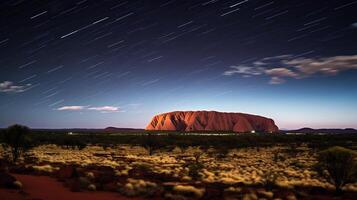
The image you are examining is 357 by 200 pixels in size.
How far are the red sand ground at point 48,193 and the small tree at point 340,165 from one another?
1138 cm

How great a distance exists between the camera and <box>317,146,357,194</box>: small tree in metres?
19.2

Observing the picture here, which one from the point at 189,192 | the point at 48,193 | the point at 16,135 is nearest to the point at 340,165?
the point at 189,192

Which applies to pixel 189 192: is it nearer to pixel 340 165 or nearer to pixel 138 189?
pixel 138 189

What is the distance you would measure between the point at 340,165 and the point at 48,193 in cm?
1506

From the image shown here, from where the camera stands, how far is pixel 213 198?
1670cm

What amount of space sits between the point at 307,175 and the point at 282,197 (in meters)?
10.3

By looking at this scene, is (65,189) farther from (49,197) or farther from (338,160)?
(338,160)

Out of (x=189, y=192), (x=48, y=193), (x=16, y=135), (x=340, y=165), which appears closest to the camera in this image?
(x=48, y=193)

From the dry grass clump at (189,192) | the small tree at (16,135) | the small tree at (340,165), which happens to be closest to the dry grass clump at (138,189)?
the dry grass clump at (189,192)

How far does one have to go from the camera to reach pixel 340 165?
19281 mm

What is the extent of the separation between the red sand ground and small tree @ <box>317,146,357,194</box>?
448 inches

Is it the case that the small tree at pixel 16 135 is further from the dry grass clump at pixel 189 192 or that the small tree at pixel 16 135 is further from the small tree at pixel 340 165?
the small tree at pixel 340 165

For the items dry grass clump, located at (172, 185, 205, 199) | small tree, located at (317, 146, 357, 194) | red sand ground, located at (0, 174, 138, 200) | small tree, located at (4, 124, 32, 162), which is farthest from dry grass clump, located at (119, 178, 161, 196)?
small tree, located at (4, 124, 32, 162)

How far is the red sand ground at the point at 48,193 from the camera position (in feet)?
49.2
